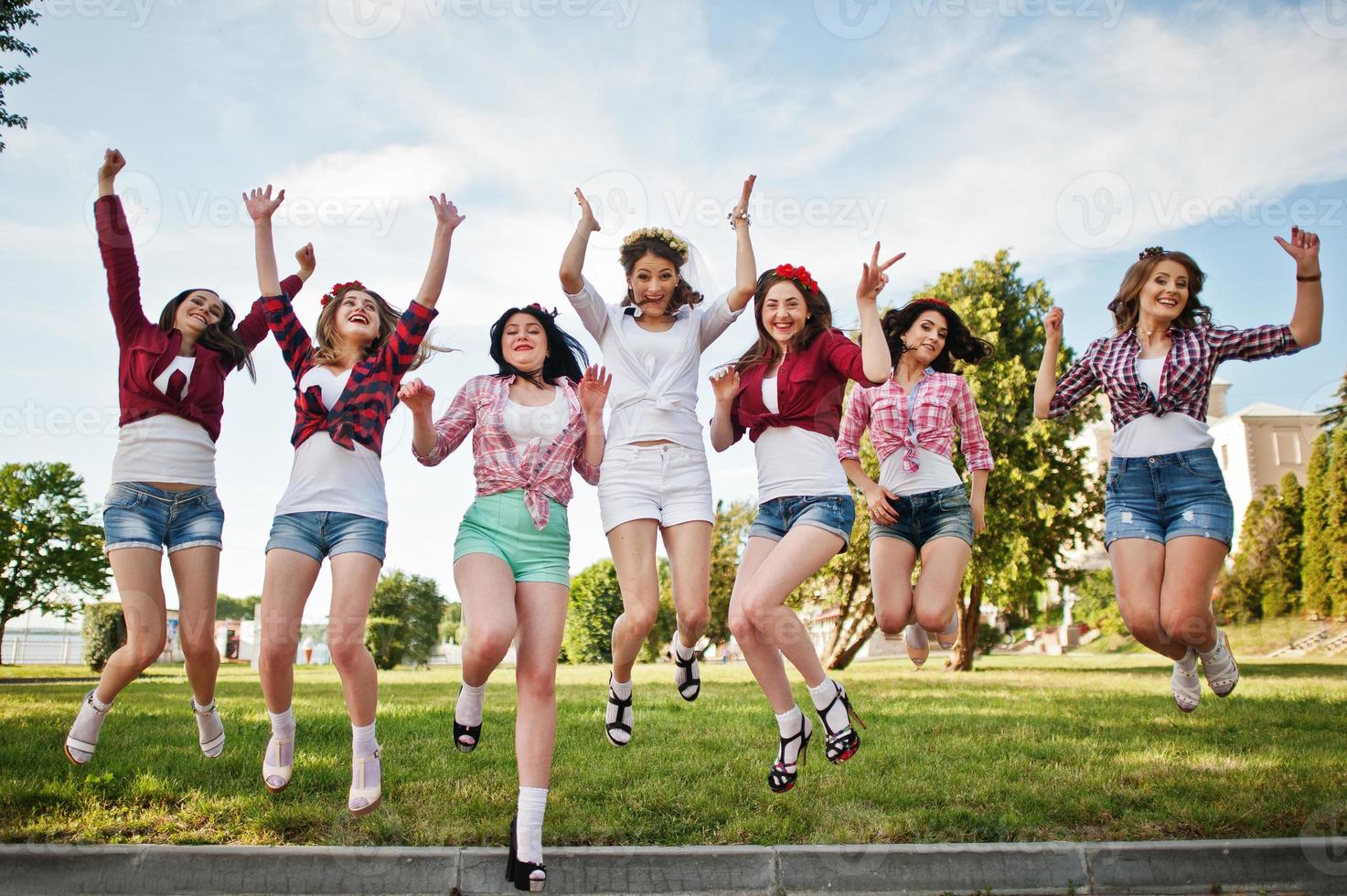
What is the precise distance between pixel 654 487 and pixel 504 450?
0.96 m

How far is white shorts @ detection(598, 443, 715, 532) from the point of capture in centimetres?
597

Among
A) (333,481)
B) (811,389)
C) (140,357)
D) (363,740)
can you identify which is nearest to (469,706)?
(363,740)

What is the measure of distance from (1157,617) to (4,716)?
11273 mm

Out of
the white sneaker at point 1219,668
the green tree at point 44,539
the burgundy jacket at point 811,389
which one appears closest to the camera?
the burgundy jacket at point 811,389

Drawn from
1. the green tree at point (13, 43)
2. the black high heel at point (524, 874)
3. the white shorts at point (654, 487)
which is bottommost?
the black high heel at point (524, 874)

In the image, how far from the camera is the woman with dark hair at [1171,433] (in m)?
6.03

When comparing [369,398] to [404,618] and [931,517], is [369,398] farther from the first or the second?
[404,618]

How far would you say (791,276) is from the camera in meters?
6.50

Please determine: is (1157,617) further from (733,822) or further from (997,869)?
(733,822)

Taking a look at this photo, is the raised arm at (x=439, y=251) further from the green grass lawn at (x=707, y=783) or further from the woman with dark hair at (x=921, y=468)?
the green grass lawn at (x=707, y=783)

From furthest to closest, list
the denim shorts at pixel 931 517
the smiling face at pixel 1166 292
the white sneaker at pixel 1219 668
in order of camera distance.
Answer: the denim shorts at pixel 931 517
the white sneaker at pixel 1219 668
the smiling face at pixel 1166 292

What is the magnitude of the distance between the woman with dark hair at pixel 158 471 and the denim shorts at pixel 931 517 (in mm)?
4706

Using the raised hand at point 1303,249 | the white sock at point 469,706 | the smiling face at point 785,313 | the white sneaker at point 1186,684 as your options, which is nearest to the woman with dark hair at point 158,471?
the white sock at point 469,706

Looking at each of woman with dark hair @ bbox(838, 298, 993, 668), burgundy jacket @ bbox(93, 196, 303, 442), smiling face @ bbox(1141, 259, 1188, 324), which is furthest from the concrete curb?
smiling face @ bbox(1141, 259, 1188, 324)
